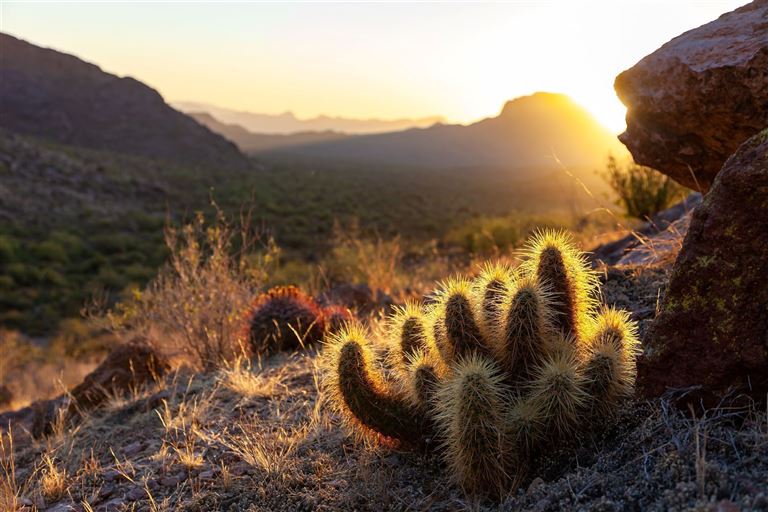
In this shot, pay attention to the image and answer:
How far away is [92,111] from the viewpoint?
6084 centimetres

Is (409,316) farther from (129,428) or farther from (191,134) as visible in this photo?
(191,134)

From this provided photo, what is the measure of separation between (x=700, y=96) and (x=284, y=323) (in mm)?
4029

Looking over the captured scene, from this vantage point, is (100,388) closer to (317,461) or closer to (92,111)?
(317,461)

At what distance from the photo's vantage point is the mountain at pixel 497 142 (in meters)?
84.6

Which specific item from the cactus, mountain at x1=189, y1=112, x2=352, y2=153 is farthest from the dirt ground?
mountain at x1=189, y1=112, x2=352, y2=153

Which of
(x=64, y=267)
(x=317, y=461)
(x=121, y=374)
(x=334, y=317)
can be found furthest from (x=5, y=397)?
(x=64, y=267)

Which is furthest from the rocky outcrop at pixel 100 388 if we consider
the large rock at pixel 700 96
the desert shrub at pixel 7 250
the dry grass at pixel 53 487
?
the desert shrub at pixel 7 250

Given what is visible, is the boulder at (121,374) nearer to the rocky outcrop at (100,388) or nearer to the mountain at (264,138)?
the rocky outcrop at (100,388)

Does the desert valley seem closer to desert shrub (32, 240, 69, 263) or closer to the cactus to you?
the cactus

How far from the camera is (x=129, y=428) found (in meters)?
4.62

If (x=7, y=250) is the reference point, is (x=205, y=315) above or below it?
above

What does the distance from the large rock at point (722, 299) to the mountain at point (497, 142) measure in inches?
2868

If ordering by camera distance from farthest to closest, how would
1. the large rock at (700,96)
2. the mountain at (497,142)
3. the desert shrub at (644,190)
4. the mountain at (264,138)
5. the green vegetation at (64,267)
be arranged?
1. the mountain at (264,138)
2. the mountain at (497,142)
3. the green vegetation at (64,267)
4. the desert shrub at (644,190)
5. the large rock at (700,96)

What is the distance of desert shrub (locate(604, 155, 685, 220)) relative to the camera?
10.4 meters
